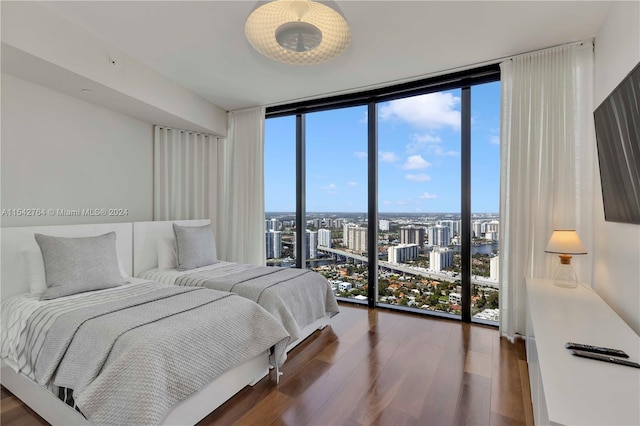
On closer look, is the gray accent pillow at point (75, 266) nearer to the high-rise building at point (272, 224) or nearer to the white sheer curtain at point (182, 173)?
the white sheer curtain at point (182, 173)

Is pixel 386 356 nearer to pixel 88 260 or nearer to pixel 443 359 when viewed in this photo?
pixel 443 359

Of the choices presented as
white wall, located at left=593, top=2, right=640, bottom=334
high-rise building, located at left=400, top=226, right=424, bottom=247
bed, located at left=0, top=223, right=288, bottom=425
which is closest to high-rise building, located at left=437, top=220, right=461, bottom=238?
high-rise building, located at left=400, top=226, right=424, bottom=247

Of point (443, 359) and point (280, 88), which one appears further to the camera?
point (280, 88)

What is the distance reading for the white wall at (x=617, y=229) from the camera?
1646mm

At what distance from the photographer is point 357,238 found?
3805mm

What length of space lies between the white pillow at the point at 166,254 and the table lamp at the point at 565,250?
3464 millimetres

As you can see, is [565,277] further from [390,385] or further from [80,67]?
[80,67]

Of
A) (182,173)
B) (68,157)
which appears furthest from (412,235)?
(68,157)

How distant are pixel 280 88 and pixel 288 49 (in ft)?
5.41

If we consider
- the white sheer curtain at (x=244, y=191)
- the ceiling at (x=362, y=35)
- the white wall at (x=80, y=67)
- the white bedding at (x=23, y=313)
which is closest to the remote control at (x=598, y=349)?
the ceiling at (x=362, y=35)

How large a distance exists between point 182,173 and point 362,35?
9.13 feet

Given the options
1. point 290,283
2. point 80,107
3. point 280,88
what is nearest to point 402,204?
point 290,283

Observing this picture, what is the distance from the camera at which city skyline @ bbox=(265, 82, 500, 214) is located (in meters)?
3.06

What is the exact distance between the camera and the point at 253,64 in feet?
9.53
